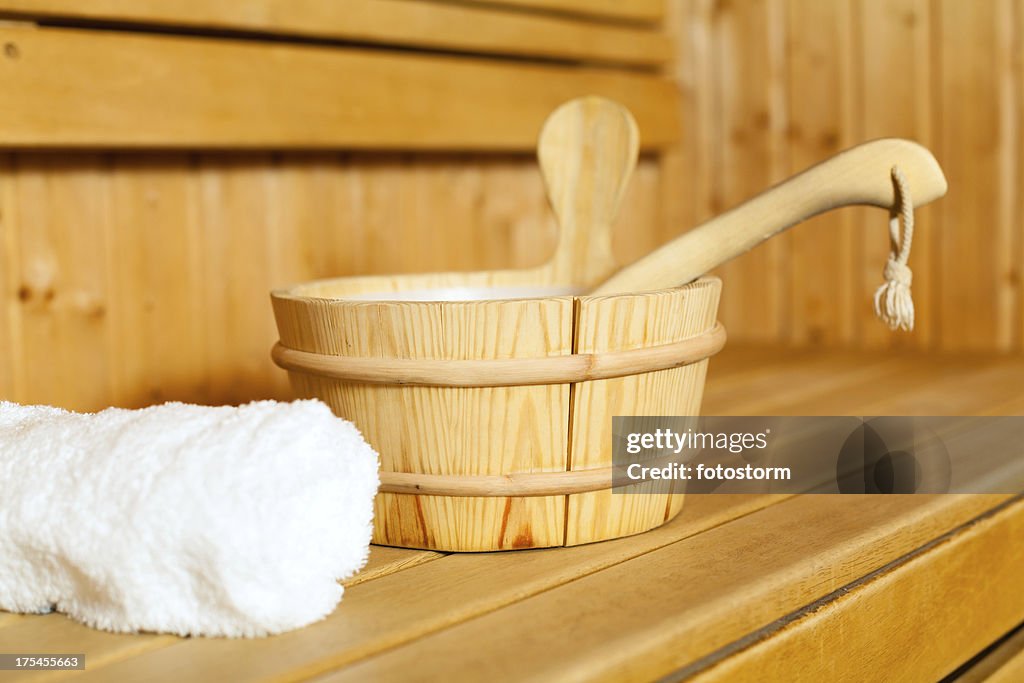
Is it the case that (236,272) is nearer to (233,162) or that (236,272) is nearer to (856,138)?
(233,162)

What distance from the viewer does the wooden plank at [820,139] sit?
6.92ft

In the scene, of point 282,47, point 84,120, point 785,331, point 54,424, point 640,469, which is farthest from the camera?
point 785,331

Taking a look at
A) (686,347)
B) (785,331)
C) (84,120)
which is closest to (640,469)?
(686,347)

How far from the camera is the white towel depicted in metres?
0.73

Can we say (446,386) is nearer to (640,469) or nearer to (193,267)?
(640,469)

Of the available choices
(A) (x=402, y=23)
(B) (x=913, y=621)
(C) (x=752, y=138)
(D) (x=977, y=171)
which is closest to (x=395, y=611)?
(B) (x=913, y=621)

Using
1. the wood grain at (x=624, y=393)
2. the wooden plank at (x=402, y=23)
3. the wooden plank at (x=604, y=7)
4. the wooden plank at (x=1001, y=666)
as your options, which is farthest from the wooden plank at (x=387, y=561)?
the wooden plank at (x=604, y=7)

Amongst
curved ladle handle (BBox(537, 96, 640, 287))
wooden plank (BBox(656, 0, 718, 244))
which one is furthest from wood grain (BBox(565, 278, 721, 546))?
wooden plank (BBox(656, 0, 718, 244))

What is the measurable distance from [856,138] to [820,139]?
7 centimetres

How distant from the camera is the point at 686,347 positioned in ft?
3.01

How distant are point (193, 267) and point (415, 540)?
0.85 m

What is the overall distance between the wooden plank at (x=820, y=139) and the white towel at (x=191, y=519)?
5.06ft

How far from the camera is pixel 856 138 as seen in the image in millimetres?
2100

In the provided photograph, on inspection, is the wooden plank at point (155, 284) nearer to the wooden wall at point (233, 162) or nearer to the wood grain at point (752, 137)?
the wooden wall at point (233, 162)
